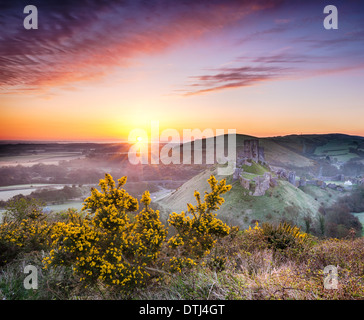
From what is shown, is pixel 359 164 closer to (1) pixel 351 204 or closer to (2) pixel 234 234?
(1) pixel 351 204

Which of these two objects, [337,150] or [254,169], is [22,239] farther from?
[337,150]

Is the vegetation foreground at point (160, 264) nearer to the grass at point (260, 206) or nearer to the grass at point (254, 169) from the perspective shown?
the grass at point (260, 206)

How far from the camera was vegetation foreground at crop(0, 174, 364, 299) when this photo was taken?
4.22 meters

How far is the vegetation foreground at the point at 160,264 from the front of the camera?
13.9ft

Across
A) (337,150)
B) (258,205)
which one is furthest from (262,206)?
(337,150)

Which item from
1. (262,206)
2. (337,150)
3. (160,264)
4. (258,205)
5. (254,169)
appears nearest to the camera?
(160,264)

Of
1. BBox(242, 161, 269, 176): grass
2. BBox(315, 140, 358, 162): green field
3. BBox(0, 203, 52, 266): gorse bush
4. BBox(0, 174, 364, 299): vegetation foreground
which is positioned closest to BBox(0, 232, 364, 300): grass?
BBox(0, 174, 364, 299): vegetation foreground

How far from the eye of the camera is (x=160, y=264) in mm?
5461

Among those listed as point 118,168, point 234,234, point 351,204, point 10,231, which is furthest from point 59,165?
point 351,204

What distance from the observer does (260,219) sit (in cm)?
3662

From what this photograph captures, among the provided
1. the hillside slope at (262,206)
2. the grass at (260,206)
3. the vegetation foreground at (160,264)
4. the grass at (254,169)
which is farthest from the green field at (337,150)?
the vegetation foreground at (160,264)

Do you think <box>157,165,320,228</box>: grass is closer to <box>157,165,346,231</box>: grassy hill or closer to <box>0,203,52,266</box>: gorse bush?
<box>157,165,346,231</box>: grassy hill

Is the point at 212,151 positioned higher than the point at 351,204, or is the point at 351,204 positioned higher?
the point at 212,151

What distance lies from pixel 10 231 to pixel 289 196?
44.1 meters
